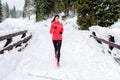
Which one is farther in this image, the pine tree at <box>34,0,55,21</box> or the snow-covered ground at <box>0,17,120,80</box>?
the pine tree at <box>34,0,55,21</box>

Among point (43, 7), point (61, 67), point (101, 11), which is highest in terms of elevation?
point (101, 11)

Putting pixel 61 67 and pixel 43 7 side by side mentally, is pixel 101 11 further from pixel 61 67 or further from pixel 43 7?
pixel 43 7

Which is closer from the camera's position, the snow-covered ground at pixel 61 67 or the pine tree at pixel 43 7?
the snow-covered ground at pixel 61 67

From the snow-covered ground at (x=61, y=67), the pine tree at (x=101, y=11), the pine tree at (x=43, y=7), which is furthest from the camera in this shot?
the pine tree at (x=43, y=7)

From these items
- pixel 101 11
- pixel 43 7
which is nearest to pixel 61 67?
pixel 101 11

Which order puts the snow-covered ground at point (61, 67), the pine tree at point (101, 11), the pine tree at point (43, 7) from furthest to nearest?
the pine tree at point (43, 7)
the pine tree at point (101, 11)
the snow-covered ground at point (61, 67)

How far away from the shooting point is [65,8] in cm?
4356

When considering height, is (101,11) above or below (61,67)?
above

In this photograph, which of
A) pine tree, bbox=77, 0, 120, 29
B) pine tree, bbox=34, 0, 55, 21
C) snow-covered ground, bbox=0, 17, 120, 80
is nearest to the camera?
snow-covered ground, bbox=0, 17, 120, 80

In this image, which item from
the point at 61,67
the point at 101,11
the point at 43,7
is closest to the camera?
the point at 61,67

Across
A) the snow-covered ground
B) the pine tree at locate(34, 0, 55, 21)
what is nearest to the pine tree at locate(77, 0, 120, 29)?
the snow-covered ground

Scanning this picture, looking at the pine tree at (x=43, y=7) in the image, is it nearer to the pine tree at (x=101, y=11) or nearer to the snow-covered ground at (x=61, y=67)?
the pine tree at (x=101, y=11)

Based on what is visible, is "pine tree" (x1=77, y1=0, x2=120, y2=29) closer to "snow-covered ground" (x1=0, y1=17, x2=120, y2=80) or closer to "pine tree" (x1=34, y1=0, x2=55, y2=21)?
"snow-covered ground" (x1=0, y1=17, x2=120, y2=80)

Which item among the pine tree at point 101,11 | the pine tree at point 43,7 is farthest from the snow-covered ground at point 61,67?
the pine tree at point 43,7
